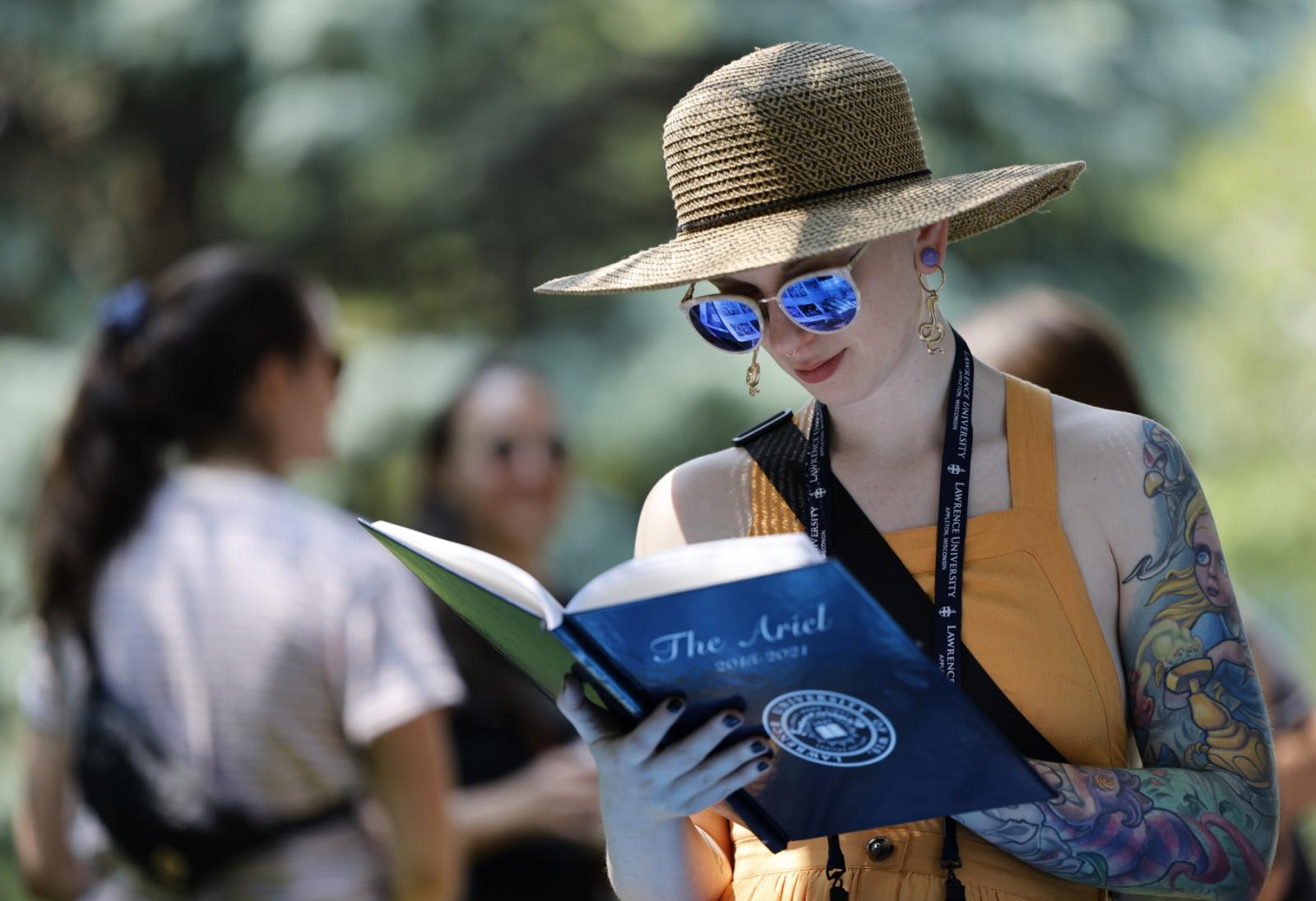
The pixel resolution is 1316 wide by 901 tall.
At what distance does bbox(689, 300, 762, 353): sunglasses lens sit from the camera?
2.04 m

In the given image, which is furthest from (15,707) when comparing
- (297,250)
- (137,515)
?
(137,515)

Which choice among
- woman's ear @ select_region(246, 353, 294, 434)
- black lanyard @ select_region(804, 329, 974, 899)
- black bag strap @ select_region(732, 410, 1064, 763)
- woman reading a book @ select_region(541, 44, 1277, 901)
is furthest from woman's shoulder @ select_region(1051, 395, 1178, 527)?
woman's ear @ select_region(246, 353, 294, 434)

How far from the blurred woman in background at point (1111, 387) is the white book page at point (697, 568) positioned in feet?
5.65

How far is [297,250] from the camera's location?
8.56 meters

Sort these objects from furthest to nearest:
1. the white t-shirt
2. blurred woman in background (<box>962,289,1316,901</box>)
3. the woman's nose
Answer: the white t-shirt
blurred woman in background (<box>962,289,1316,901</box>)
the woman's nose

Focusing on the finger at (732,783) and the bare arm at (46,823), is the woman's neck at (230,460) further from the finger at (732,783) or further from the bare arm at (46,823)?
the finger at (732,783)

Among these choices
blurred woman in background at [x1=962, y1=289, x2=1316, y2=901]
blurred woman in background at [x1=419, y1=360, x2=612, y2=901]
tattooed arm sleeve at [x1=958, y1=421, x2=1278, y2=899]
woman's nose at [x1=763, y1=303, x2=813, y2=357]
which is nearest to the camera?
tattooed arm sleeve at [x1=958, y1=421, x2=1278, y2=899]

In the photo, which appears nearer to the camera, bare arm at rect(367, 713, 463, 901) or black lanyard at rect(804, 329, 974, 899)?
black lanyard at rect(804, 329, 974, 899)

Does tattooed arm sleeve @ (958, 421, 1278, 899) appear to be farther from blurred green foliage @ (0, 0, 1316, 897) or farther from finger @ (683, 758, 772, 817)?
blurred green foliage @ (0, 0, 1316, 897)

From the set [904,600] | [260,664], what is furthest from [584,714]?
[260,664]

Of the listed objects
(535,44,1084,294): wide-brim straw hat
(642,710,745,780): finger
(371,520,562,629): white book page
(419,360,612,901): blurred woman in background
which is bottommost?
(419,360,612,901): blurred woman in background

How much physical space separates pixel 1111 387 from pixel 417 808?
1.79 meters

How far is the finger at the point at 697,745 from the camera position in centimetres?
178

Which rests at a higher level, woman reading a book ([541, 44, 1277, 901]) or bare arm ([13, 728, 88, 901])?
woman reading a book ([541, 44, 1277, 901])
